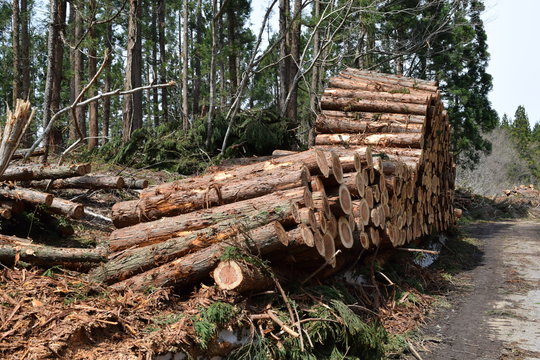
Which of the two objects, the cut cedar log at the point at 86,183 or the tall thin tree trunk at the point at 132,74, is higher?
the tall thin tree trunk at the point at 132,74

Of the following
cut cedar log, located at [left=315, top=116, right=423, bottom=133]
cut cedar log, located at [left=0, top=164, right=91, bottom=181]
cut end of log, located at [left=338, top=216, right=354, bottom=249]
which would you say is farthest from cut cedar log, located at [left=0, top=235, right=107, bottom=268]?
cut cedar log, located at [left=315, top=116, right=423, bottom=133]

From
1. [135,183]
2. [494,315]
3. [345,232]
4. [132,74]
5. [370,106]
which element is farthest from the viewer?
[132,74]

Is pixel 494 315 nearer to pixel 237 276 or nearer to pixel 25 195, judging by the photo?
A: pixel 237 276

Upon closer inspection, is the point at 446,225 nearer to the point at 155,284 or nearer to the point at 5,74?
the point at 155,284

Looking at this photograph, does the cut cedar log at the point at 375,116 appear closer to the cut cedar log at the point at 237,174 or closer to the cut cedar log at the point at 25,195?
the cut cedar log at the point at 237,174

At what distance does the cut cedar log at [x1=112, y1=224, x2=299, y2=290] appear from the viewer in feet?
13.9

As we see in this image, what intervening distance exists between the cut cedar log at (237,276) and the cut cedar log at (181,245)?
33cm

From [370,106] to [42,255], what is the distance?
6.70m

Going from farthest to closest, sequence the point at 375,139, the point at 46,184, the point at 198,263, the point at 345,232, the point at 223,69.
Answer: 1. the point at 223,69
2. the point at 375,139
3. the point at 46,184
4. the point at 345,232
5. the point at 198,263

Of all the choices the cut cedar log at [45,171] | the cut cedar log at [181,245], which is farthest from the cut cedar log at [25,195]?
the cut cedar log at [181,245]

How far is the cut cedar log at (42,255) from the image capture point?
4703 mm

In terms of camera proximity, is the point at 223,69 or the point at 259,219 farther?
the point at 223,69

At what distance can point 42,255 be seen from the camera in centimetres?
482

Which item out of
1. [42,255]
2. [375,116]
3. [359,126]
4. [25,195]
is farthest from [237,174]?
[375,116]
